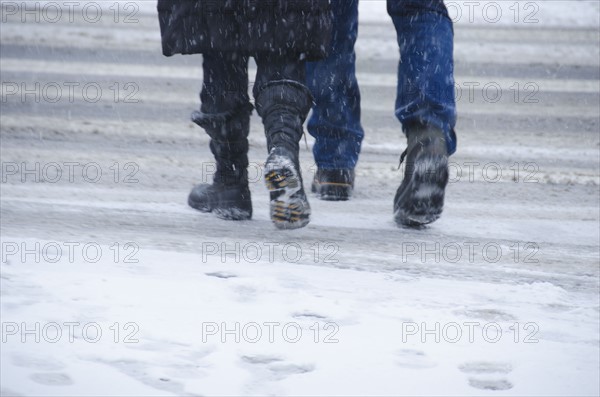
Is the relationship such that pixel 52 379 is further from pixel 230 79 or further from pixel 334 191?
pixel 334 191

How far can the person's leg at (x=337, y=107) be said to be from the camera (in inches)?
147

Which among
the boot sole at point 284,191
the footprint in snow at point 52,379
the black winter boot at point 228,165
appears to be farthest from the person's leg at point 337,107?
the footprint in snow at point 52,379

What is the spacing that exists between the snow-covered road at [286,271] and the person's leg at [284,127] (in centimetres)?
14

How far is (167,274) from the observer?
2.69 metres

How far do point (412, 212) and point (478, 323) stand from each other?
2.99ft

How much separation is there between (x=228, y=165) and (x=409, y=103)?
0.68 metres

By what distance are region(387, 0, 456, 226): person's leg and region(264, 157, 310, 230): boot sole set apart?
1.42 ft

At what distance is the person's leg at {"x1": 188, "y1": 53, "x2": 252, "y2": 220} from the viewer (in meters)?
3.24

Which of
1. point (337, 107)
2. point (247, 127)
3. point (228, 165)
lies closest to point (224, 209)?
point (228, 165)

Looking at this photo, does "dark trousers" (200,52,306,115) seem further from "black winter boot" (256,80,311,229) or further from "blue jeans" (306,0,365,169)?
"blue jeans" (306,0,365,169)

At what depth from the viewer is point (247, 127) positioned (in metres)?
3.32

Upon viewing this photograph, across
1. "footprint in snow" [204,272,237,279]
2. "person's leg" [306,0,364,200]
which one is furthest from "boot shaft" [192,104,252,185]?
"footprint in snow" [204,272,237,279]

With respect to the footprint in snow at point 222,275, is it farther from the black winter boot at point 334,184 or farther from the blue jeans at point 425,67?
the black winter boot at point 334,184

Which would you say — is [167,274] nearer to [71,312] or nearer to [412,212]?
[71,312]
